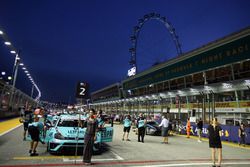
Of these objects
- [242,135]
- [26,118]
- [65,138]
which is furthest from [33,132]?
[242,135]

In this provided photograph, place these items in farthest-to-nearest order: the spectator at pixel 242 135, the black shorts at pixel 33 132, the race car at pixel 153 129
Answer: the race car at pixel 153 129, the spectator at pixel 242 135, the black shorts at pixel 33 132

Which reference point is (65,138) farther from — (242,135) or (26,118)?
(242,135)

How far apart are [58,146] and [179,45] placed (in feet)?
181

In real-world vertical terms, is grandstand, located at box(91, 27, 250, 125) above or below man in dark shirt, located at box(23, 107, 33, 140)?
above

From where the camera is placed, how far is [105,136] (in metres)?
9.91

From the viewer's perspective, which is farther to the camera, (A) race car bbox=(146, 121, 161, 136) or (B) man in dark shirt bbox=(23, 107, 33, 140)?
(A) race car bbox=(146, 121, 161, 136)

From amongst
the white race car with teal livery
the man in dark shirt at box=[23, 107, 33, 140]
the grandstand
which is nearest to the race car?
the grandstand

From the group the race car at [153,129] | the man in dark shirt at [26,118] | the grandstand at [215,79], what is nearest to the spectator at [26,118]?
the man in dark shirt at [26,118]

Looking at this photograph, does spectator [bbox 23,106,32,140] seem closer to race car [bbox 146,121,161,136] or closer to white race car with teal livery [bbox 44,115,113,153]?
white race car with teal livery [bbox 44,115,113,153]

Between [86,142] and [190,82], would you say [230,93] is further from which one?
[86,142]

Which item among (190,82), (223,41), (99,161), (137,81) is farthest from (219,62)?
(137,81)

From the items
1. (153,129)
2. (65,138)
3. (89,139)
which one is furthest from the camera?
(153,129)

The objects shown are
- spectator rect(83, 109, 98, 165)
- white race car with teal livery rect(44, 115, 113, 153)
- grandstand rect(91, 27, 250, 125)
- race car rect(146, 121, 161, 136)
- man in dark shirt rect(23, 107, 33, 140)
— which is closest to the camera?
spectator rect(83, 109, 98, 165)

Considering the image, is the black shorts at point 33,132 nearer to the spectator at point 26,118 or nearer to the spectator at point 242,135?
the spectator at point 26,118
